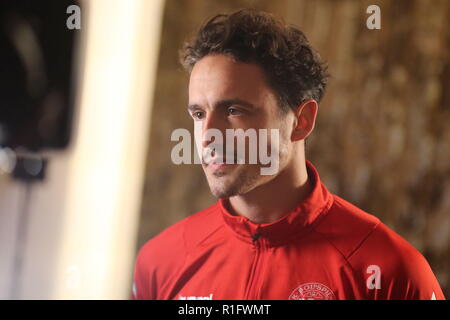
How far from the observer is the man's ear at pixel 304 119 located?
4.01ft

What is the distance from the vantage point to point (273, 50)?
1205 mm

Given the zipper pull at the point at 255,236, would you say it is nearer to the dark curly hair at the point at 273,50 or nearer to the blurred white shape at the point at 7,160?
the dark curly hair at the point at 273,50

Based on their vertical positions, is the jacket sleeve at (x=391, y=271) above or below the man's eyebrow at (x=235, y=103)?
below

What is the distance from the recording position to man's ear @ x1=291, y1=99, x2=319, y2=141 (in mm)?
1223

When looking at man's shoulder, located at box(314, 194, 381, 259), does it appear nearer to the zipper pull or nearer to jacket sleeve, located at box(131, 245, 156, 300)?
the zipper pull

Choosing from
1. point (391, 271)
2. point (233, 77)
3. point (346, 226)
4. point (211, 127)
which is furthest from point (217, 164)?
point (391, 271)

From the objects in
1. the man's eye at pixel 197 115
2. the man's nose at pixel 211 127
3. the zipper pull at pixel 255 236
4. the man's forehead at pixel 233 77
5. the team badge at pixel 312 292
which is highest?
the man's forehead at pixel 233 77

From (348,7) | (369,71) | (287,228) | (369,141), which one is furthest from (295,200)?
(348,7)

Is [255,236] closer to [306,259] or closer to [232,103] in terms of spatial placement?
[306,259]

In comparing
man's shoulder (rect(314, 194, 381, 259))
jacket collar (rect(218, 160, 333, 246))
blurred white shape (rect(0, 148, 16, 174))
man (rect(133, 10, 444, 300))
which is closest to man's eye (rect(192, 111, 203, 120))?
man (rect(133, 10, 444, 300))

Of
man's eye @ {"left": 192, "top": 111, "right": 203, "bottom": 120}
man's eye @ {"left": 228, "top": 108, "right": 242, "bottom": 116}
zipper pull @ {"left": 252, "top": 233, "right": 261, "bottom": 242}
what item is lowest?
zipper pull @ {"left": 252, "top": 233, "right": 261, "bottom": 242}

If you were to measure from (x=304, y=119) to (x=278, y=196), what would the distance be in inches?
7.0

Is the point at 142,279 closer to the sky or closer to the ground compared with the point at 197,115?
closer to the ground

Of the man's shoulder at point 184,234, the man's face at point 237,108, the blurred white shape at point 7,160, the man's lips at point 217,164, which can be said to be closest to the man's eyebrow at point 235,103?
the man's face at point 237,108
